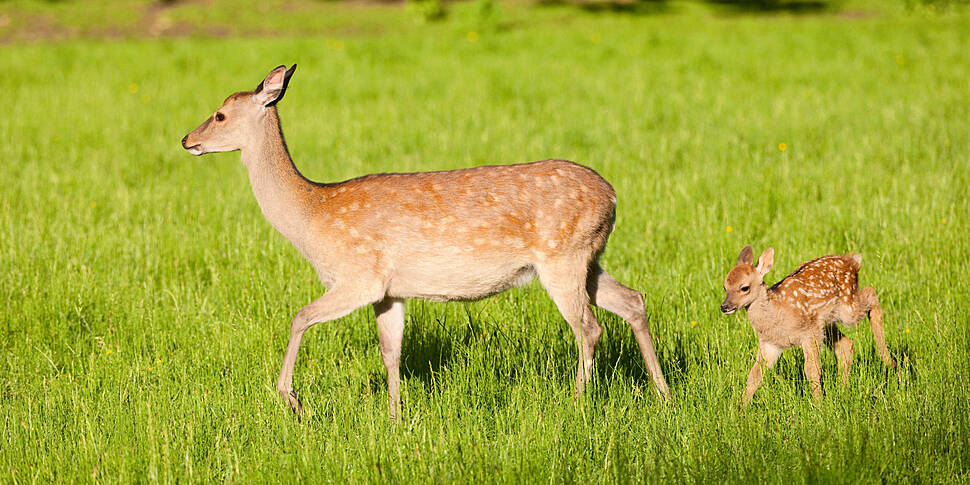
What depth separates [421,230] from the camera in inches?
183

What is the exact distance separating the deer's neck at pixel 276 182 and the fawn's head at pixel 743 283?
2.10m

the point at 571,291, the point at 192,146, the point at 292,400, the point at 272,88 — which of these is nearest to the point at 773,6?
the point at 571,291

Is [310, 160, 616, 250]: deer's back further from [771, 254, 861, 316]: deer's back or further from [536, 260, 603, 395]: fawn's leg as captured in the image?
[771, 254, 861, 316]: deer's back

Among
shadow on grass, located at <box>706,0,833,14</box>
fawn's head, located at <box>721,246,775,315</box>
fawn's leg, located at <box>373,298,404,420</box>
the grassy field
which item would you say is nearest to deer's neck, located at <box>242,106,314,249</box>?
fawn's leg, located at <box>373,298,404,420</box>

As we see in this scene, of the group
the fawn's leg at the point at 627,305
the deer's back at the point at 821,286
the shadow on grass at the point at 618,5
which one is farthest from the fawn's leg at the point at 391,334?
the shadow on grass at the point at 618,5

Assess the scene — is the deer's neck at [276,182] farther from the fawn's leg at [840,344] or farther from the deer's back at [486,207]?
the fawn's leg at [840,344]

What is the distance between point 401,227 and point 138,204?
4828 mm

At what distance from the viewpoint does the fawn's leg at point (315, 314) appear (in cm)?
456

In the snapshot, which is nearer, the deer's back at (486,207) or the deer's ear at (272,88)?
the deer's back at (486,207)

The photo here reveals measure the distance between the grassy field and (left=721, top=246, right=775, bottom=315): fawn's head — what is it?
37 centimetres

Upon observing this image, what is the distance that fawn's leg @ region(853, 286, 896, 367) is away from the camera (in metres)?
4.98

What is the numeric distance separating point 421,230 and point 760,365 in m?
1.79

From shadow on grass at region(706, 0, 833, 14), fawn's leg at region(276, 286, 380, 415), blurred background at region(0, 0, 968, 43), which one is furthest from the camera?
shadow on grass at region(706, 0, 833, 14)

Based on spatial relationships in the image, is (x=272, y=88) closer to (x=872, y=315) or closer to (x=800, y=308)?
(x=800, y=308)
